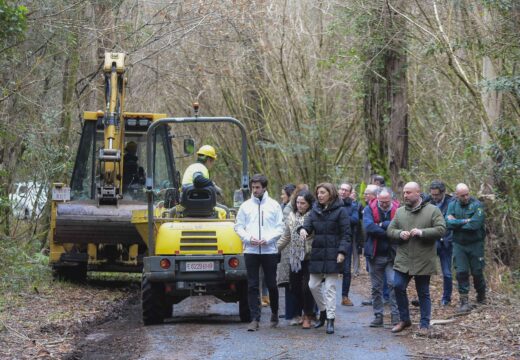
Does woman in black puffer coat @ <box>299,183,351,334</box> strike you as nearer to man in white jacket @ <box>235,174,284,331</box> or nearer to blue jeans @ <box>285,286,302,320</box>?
man in white jacket @ <box>235,174,284,331</box>

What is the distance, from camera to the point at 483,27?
16391 millimetres

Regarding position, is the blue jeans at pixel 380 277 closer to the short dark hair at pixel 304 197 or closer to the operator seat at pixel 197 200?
the short dark hair at pixel 304 197

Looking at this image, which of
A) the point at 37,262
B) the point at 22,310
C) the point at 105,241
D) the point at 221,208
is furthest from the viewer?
the point at 37,262

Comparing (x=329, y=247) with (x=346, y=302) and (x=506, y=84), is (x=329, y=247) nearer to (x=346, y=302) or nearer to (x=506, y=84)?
(x=346, y=302)

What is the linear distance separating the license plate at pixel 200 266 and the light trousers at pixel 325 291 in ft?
4.46

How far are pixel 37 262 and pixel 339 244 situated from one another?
845cm

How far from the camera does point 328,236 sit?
39.2ft

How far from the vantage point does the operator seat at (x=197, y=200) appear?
42.8ft

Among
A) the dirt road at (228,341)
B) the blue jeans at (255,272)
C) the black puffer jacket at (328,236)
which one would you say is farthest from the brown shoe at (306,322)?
the black puffer jacket at (328,236)

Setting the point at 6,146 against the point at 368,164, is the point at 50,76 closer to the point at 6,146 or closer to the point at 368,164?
the point at 6,146

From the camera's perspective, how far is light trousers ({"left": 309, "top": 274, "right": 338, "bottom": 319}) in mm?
11862

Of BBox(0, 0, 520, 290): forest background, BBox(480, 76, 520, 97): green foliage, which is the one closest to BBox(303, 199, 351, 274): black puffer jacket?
BBox(480, 76, 520, 97): green foliage

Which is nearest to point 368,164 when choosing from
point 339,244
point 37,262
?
point 37,262

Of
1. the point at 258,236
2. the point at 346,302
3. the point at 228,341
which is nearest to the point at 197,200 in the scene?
the point at 258,236
